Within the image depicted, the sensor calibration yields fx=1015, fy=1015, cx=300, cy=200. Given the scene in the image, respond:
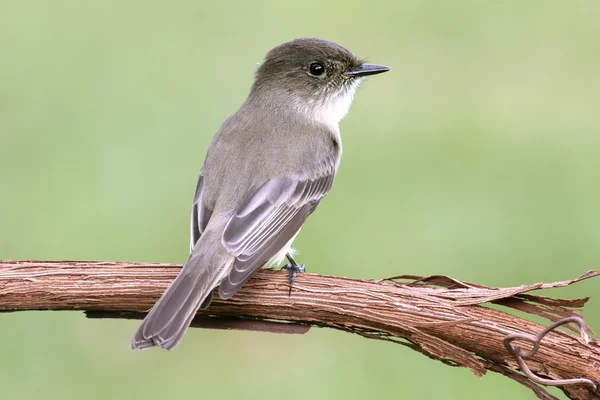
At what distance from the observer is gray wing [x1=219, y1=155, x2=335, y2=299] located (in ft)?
12.0

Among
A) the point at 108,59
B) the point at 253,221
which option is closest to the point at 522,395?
the point at 253,221

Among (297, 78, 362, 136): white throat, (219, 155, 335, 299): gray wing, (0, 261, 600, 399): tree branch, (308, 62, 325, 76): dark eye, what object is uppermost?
(308, 62, 325, 76): dark eye

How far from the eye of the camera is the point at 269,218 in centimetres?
394

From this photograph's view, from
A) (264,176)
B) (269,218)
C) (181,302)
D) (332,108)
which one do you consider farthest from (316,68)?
(181,302)

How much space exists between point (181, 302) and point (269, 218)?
0.88 m

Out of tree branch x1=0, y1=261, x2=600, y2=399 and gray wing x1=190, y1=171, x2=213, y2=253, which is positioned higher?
gray wing x1=190, y1=171, x2=213, y2=253

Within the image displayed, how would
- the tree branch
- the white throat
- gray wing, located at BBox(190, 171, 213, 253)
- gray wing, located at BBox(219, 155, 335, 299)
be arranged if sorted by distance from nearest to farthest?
1. the tree branch
2. gray wing, located at BBox(219, 155, 335, 299)
3. gray wing, located at BBox(190, 171, 213, 253)
4. the white throat

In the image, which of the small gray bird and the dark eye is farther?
the dark eye

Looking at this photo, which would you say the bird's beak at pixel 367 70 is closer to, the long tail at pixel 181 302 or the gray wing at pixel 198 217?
the gray wing at pixel 198 217

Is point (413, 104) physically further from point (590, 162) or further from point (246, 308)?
point (246, 308)

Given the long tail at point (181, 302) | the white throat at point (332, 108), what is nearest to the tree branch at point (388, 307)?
the long tail at point (181, 302)

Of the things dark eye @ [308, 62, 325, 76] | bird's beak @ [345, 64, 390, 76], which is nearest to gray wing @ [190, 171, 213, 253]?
dark eye @ [308, 62, 325, 76]

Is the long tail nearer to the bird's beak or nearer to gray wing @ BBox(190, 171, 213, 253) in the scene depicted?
gray wing @ BBox(190, 171, 213, 253)

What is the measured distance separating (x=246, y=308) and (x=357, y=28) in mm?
4881
